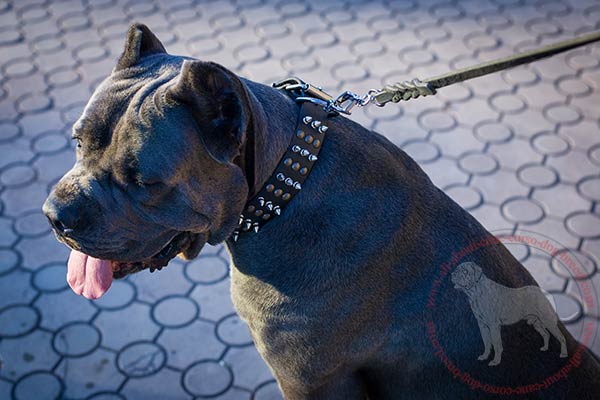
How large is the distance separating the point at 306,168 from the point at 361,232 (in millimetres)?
294

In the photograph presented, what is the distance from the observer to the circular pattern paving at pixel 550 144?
A: 525cm

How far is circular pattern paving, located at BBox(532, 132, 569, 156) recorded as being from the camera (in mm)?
5250

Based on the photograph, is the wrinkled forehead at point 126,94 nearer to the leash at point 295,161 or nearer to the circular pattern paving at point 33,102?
the leash at point 295,161

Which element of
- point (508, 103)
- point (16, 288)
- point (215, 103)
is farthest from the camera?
point (508, 103)

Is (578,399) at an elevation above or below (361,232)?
below

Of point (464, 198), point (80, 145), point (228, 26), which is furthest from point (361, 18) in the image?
point (80, 145)

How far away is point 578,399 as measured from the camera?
8.20 ft

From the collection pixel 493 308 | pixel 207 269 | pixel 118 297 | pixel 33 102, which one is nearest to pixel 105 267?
pixel 493 308

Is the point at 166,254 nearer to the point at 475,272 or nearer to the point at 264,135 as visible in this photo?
the point at 264,135

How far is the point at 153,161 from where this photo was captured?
2152 millimetres

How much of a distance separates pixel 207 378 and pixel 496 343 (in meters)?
1.95

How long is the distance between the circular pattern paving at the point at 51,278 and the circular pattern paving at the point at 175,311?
0.64 m

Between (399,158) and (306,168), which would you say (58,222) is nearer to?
(306,168)

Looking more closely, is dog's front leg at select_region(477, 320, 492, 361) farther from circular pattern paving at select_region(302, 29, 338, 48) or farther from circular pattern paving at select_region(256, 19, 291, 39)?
circular pattern paving at select_region(256, 19, 291, 39)
